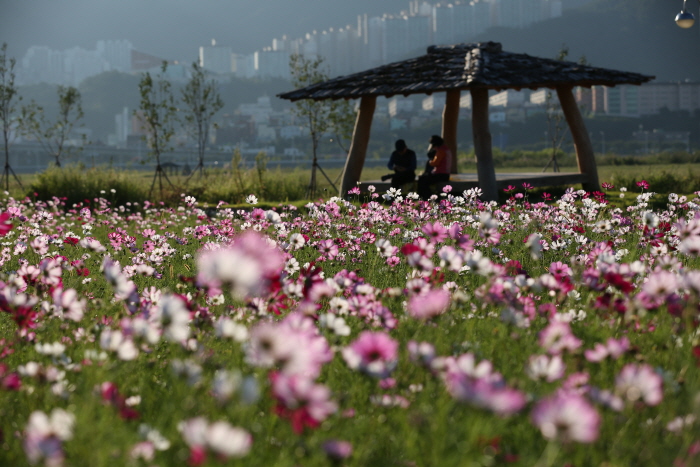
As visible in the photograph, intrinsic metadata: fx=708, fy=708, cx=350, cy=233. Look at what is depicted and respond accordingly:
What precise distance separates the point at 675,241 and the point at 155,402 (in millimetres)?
4039

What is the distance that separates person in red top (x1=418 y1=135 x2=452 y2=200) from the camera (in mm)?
13242

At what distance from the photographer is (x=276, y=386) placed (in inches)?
63.0

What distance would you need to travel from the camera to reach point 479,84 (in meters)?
12.8

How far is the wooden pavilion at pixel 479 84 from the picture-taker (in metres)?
13.7

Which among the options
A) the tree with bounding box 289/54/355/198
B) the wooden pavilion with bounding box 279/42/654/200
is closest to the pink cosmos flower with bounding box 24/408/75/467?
the wooden pavilion with bounding box 279/42/654/200

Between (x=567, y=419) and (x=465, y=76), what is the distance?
40.8 ft

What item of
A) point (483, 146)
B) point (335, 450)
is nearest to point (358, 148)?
point (483, 146)

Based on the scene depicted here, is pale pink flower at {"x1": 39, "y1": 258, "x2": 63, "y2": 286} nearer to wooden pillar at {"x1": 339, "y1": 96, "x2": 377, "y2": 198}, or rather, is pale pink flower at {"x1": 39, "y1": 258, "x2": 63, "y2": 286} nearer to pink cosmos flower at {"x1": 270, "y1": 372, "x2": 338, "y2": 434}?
pink cosmos flower at {"x1": 270, "y1": 372, "x2": 338, "y2": 434}

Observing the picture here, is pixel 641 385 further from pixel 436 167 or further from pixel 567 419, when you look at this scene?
pixel 436 167

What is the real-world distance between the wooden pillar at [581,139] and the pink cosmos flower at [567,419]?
15.2 m

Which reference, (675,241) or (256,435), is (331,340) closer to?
(256,435)

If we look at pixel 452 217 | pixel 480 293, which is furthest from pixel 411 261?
pixel 452 217

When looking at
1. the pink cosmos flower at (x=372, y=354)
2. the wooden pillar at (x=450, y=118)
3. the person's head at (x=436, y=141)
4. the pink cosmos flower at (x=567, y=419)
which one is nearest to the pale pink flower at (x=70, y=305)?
the pink cosmos flower at (x=372, y=354)

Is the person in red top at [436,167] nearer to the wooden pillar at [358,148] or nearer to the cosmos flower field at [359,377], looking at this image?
the wooden pillar at [358,148]
